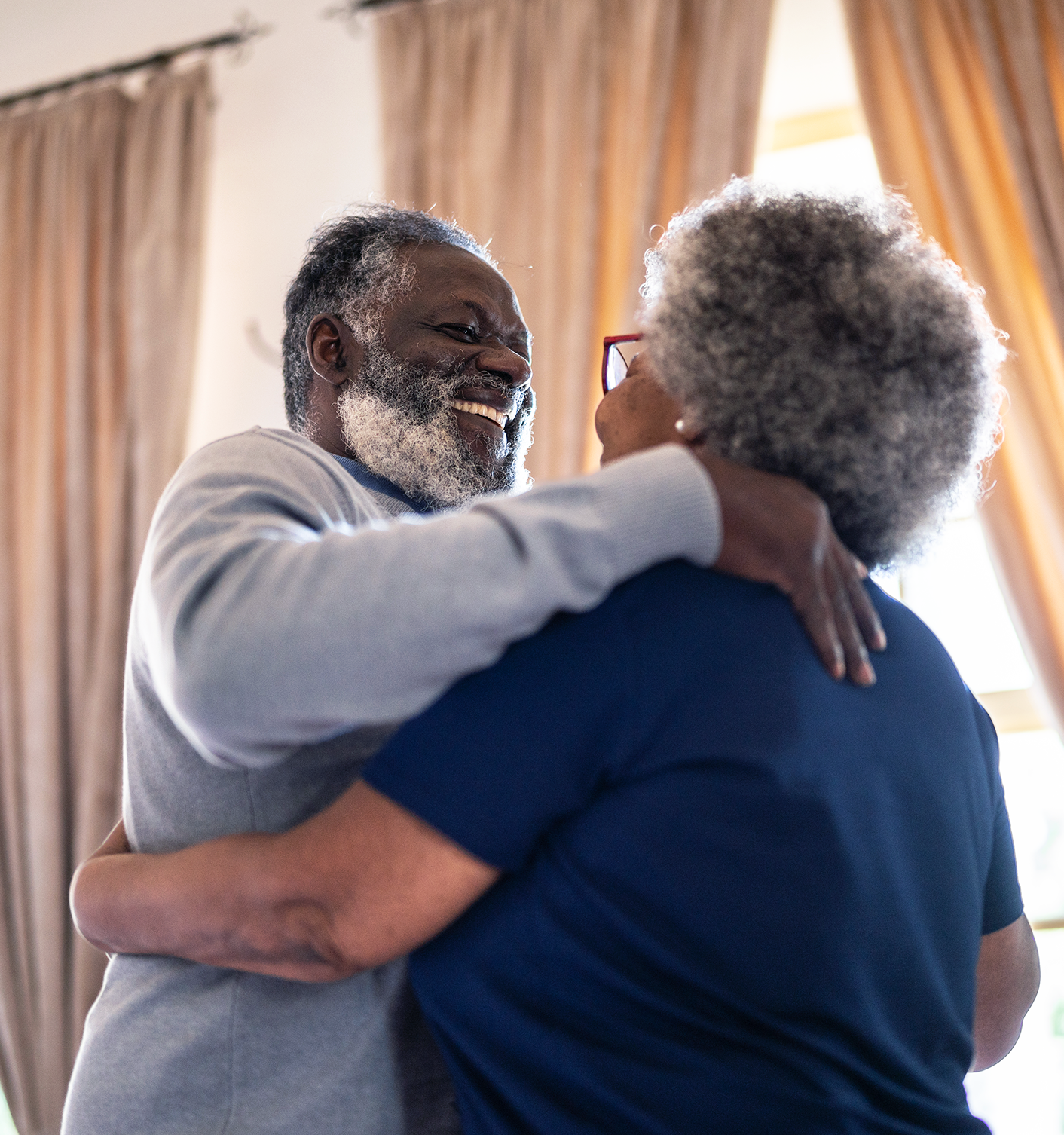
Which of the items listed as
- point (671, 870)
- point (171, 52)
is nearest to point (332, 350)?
point (671, 870)

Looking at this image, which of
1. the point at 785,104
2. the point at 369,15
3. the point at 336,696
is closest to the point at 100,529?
the point at 369,15

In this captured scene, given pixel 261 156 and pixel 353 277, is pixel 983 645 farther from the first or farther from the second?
pixel 261 156

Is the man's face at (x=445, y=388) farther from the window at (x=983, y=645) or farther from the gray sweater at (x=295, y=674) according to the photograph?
the window at (x=983, y=645)

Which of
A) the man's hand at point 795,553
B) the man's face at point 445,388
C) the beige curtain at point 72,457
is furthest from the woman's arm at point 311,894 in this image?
the beige curtain at point 72,457

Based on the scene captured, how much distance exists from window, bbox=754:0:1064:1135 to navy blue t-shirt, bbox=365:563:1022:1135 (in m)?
1.42

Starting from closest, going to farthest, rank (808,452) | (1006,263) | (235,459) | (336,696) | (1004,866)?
(336,696)
(808,452)
(235,459)
(1004,866)
(1006,263)

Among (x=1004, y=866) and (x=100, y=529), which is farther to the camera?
(x=100, y=529)

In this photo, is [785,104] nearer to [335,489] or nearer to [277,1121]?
[335,489]

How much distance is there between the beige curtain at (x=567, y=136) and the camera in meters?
2.89

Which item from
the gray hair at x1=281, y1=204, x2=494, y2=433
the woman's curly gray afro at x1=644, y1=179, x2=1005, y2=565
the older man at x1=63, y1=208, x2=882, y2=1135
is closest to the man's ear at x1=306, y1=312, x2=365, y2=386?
the gray hair at x1=281, y1=204, x2=494, y2=433

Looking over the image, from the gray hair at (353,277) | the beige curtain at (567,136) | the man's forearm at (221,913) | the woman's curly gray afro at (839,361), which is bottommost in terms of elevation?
the man's forearm at (221,913)

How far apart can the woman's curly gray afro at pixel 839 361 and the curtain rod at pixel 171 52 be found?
122 inches

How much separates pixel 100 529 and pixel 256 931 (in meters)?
2.73

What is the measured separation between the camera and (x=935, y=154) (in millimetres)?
2748
